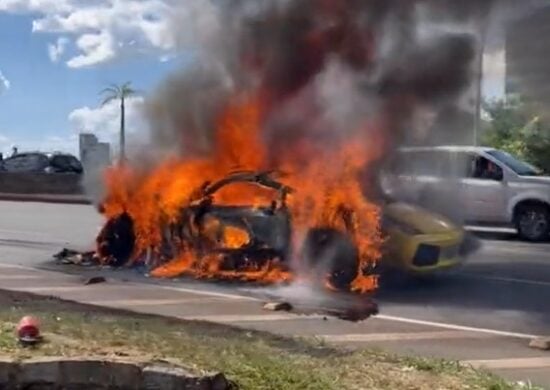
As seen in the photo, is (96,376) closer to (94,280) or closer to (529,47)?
(94,280)

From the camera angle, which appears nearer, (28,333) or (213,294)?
(28,333)

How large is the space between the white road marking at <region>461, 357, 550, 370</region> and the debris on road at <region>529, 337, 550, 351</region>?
358 mm

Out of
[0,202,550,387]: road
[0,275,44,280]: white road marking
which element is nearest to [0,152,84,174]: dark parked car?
[0,202,550,387]: road

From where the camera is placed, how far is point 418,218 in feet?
38.4

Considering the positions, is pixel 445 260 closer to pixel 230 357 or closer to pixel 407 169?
pixel 407 169

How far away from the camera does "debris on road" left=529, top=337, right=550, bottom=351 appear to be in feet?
26.0

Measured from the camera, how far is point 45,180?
115 feet

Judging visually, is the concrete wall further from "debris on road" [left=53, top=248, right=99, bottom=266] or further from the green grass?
the green grass

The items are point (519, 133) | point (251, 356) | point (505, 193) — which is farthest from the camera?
point (519, 133)

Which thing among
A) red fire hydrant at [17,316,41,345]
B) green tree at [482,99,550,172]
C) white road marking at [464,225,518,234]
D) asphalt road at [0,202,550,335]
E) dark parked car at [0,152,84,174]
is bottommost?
asphalt road at [0,202,550,335]

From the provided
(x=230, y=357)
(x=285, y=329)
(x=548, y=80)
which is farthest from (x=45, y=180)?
(x=230, y=357)

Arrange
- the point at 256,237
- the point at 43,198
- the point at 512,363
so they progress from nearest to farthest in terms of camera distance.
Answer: the point at 512,363, the point at 256,237, the point at 43,198

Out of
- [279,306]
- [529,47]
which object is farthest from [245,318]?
[529,47]

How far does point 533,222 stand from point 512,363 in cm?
1157
